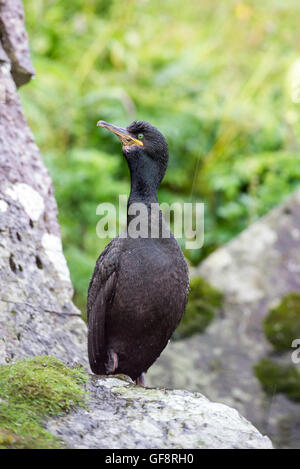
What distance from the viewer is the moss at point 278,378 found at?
5590 mm

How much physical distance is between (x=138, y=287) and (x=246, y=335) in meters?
2.76

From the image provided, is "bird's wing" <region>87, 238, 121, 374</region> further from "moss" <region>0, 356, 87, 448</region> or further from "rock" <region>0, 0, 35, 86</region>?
"rock" <region>0, 0, 35, 86</region>

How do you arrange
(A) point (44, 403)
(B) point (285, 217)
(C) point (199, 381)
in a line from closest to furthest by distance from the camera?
1. (A) point (44, 403)
2. (C) point (199, 381)
3. (B) point (285, 217)

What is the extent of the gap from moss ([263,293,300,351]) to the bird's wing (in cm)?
256

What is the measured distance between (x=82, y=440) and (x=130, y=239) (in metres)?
1.48

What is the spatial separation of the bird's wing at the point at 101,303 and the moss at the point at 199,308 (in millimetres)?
2278

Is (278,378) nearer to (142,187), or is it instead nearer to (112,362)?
(112,362)

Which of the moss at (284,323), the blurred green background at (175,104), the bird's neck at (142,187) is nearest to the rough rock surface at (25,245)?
the bird's neck at (142,187)

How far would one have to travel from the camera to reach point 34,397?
2605mm

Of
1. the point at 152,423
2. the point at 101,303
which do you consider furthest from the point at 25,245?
the point at 152,423

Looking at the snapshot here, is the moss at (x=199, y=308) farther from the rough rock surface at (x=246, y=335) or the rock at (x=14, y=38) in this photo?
the rock at (x=14, y=38)

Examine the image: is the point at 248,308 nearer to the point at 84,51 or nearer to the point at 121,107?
the point at 121,107

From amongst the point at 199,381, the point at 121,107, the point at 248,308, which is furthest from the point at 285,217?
the point at 121,107
